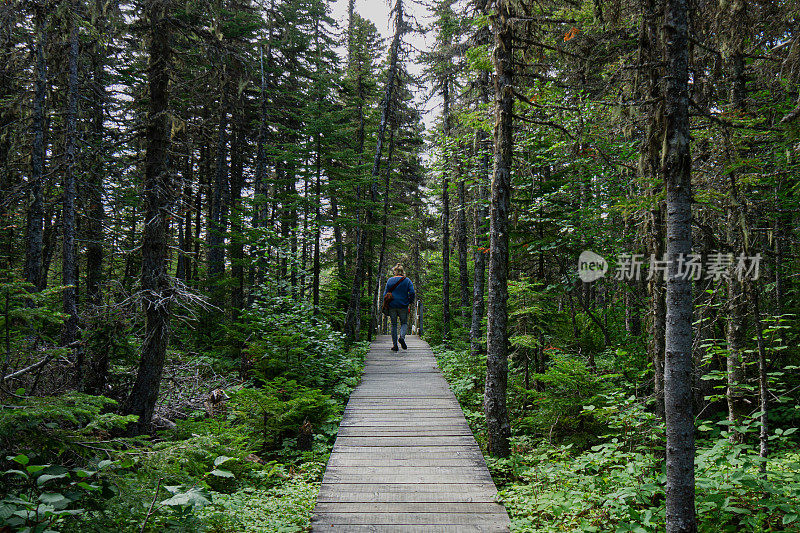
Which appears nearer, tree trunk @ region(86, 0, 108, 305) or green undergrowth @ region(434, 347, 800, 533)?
green undergrowth @ region(434, 347, 800, 533)

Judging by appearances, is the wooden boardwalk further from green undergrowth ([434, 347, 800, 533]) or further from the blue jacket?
the blue jacket

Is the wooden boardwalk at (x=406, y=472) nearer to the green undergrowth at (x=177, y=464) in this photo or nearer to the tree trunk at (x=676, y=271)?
the green undergrowth at (x=177, y=464)

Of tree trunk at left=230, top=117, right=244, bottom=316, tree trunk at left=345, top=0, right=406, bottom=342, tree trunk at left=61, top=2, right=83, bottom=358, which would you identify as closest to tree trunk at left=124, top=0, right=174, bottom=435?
tree trunk at left=61, top=2, right=83, bottom=358

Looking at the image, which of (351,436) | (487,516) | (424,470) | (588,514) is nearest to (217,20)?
(351,436)

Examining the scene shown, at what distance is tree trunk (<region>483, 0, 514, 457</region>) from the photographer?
5.96 m

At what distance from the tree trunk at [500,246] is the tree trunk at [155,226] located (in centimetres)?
530

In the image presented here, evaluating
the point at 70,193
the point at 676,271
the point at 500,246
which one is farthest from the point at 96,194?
the point at 676,271

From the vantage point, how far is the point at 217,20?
22.0 feet

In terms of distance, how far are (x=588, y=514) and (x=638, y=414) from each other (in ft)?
4.41

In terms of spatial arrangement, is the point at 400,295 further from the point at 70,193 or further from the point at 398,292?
the point at 70,193

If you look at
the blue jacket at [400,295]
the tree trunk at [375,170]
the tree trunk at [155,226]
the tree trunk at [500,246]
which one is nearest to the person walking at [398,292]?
the blue jacket at [400,295]

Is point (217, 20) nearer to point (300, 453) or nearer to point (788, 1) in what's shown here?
point (300, 453)

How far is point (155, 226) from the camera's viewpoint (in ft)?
20.7

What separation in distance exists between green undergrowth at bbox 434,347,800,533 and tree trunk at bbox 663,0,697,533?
2.02 ft
